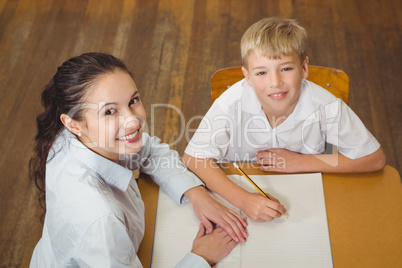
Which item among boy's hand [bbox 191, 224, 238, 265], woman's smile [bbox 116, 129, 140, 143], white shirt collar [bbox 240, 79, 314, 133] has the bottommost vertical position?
boy's hand [bbox 191, 224, 238, 265]

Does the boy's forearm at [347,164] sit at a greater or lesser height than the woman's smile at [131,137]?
lesser

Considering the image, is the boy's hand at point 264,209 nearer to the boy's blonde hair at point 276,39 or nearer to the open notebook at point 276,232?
the open notebook at point 276,232

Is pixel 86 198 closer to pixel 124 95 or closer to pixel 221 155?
pixel 124 95

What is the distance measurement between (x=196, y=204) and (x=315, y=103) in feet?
1.64

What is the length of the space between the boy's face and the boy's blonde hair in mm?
16

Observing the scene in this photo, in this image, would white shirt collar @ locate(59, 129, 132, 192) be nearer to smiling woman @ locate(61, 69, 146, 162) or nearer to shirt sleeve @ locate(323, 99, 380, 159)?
smiling woman @ locate(61, 69, 146, 162)

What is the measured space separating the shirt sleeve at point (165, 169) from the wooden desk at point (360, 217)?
0.14 feet

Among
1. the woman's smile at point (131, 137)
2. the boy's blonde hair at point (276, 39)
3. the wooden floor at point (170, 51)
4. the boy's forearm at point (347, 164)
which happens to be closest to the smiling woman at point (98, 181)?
the woman's smile at point (131, 137)

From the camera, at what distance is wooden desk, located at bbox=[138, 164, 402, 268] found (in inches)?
40.7

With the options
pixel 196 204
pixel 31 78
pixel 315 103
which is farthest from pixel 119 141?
pixel 31 78

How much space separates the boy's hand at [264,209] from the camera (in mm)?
Answer: 1102

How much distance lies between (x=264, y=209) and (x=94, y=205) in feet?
1.46

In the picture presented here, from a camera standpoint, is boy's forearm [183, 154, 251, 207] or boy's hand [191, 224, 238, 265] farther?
boy's forearm [183, 154, 251, 207]

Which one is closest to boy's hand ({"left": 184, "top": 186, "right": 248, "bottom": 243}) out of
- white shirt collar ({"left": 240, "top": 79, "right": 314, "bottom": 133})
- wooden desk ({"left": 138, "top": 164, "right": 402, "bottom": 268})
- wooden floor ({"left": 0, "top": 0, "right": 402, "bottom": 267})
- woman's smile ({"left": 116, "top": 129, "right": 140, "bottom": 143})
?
wooden desk ({"left": 138, "top": 164, "right": 402, "bottom": 268})
